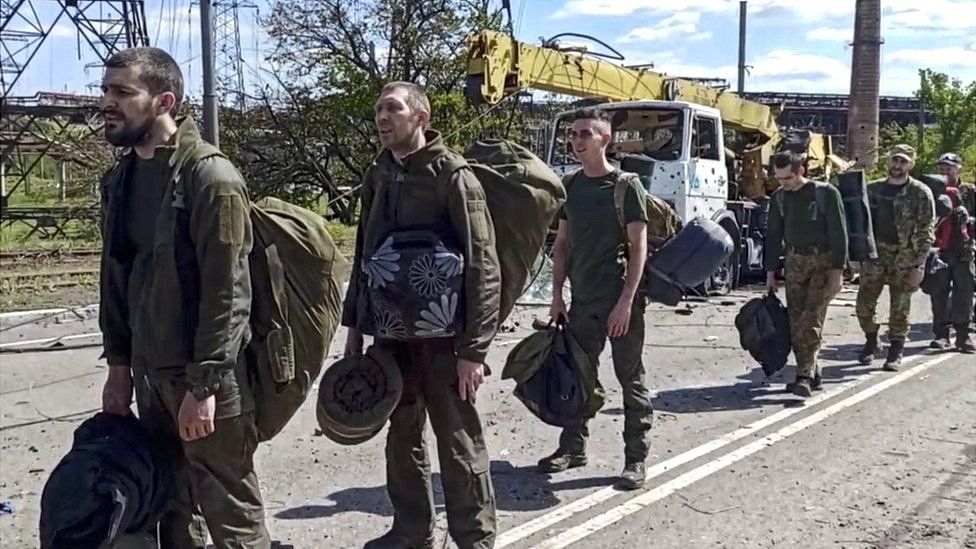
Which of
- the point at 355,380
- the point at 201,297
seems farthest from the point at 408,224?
the point at 201,297

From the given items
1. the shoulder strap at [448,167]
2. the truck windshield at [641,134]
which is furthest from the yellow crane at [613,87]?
the shoulder strap at [448,167]

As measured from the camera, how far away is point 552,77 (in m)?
14.0

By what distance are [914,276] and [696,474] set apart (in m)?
4.35

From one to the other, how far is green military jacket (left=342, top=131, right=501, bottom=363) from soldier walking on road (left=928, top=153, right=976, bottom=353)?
23.6 feet

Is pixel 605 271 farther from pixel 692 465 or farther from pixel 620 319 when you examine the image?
pixel 692 465

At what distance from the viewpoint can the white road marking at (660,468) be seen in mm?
4684

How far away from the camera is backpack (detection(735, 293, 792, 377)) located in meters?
7.76

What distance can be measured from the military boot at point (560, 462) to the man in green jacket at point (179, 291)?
2.33 metres

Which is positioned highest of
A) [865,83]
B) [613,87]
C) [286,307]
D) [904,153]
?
[865,83]

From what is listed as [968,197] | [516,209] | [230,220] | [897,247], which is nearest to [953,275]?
[968,197]

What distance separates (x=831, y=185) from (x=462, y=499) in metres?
4.80

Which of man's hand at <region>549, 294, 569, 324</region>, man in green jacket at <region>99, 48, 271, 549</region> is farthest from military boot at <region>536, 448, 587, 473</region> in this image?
man in green jacket at <region>99, 48, 271, 549</region>

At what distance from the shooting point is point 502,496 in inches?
205

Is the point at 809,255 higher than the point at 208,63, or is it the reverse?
the point at 208,63
